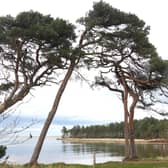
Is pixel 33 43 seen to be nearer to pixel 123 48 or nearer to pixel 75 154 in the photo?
pixel 123 48

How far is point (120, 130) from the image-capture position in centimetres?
12369

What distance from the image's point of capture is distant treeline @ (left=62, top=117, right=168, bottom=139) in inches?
3653

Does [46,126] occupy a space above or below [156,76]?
below

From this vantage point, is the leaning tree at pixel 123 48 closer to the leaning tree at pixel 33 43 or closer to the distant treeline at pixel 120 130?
the leaning tree at pixel 33 43

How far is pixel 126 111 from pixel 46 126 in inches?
207

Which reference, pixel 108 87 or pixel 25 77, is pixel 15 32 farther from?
pixel 108 87

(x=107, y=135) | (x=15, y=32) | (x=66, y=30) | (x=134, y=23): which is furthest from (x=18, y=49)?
(x=107, y=135)

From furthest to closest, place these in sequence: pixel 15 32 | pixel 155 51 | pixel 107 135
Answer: pixel 107 135
pixel 155 51
pixel 15 32

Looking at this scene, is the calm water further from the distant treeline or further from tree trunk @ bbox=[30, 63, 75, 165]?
the distant treeline

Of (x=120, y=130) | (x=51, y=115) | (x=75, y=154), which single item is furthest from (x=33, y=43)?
(x=120, y=130)

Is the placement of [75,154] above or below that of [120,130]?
below

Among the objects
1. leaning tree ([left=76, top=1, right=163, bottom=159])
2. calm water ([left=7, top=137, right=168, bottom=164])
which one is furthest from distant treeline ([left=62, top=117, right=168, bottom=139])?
leaning tree ([left=76, top=1, right=163, bottom=159])

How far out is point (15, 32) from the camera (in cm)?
1761

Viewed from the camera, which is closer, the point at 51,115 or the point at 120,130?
the point at 51,115
